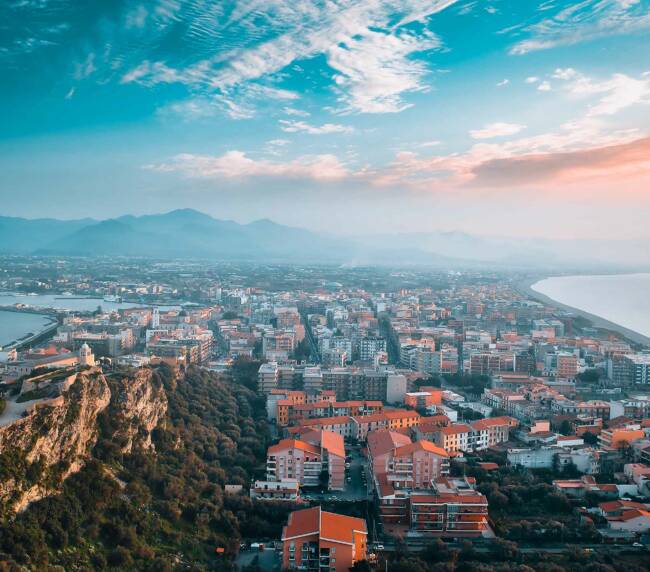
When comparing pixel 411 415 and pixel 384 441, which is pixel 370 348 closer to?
pixel 411 415

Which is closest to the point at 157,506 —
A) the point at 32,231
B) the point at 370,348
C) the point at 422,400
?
the point at 422,400

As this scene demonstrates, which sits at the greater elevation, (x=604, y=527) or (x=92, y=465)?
(x=92, y=465)

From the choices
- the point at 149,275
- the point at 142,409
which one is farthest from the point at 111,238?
the point at 142,409

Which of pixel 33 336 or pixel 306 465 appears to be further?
pixel 33 336

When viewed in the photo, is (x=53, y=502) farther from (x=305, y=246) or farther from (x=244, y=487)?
(x=305, y=246)

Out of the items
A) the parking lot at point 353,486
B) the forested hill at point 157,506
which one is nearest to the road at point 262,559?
the forested hill at point 157,506

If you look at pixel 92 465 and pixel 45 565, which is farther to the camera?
pixel 92 465

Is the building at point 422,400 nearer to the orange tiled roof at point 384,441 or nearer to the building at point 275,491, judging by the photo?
the orange tiled roof at point 384,441
